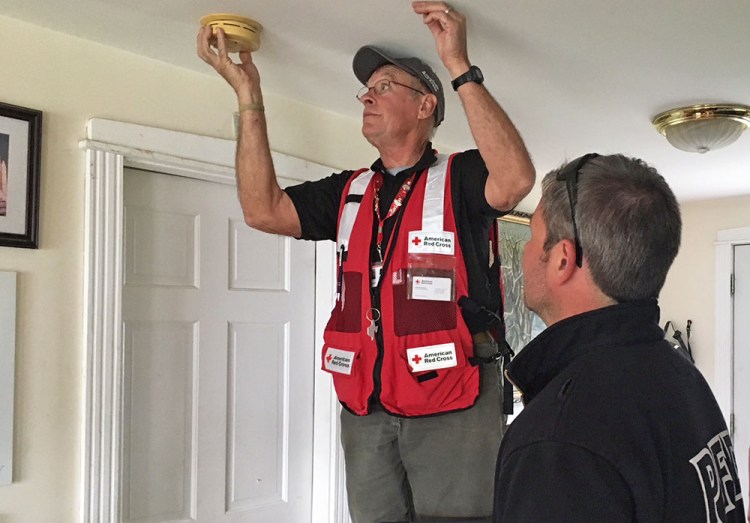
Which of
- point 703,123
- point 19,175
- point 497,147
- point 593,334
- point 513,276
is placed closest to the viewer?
point 593,334

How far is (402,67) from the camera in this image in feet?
5.50

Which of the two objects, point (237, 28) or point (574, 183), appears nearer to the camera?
point (574, 183)

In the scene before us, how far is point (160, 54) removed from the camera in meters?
1.96

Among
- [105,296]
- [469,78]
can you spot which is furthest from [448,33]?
[105,296]

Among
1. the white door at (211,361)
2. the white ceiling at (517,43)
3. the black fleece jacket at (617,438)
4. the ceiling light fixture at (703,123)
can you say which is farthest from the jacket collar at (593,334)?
the ceiling light fixture at (703,123)

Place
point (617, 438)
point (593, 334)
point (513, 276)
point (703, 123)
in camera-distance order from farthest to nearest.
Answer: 1. point (513, 276)
2. point (703, 123)
3. point (593, 334)
4. point (617, 438)

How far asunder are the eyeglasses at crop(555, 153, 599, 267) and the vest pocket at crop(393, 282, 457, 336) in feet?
1.83

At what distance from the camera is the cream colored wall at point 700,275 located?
4.35m

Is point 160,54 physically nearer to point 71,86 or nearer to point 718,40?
point 71,86

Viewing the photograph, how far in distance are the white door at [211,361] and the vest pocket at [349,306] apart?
0.81 metres

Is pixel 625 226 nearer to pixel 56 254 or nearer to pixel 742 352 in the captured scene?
pixel 56 254

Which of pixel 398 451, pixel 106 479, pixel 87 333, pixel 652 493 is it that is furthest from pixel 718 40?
pixel 106 479

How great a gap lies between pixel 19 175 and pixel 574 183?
146 centimetres

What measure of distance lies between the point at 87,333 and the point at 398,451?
928 millimetres
